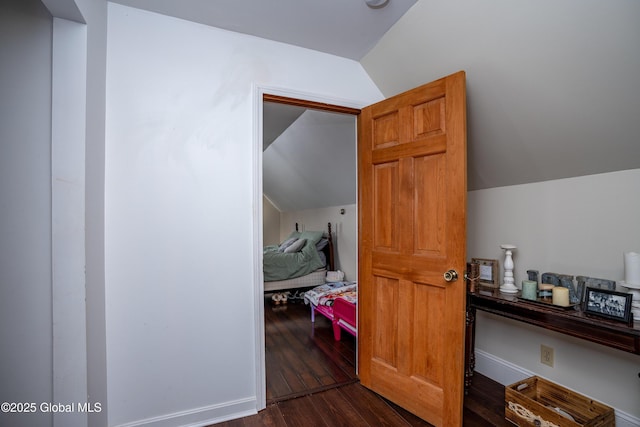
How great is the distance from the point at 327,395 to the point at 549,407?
1351mm

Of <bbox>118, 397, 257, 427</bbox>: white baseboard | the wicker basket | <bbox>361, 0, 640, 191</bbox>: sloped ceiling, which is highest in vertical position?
<bbox>361, 0, 640, 191</bbox>: sloped ceiling

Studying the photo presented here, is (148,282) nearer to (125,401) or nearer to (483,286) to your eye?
(125,401)

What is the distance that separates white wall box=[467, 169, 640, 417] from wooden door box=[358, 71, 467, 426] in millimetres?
768

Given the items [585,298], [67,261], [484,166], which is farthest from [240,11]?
[585,298]

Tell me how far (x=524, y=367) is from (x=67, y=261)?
9.22ft

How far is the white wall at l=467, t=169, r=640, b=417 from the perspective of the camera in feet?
5.68

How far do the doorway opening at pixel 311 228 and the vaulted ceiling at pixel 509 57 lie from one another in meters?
0.47

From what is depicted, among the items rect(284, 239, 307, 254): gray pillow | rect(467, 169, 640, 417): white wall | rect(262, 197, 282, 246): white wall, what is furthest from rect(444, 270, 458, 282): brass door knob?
rect(262, 197, 282, 246): white wall

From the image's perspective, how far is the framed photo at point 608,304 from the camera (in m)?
1.49

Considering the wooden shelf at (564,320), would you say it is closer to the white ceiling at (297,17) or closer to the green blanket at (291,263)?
the white ceiling at (297,17)

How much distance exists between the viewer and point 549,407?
74.3 inches

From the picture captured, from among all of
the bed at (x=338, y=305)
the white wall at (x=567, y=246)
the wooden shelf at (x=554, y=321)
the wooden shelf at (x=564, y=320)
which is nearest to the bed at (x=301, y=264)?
the bed at (x=338, y=305)

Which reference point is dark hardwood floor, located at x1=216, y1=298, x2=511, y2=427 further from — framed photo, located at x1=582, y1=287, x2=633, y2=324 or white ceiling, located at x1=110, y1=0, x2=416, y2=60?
white ceiling, located at x1=110, y1=0, x2=416, y2=60

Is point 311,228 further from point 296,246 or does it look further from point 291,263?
point 291,263
